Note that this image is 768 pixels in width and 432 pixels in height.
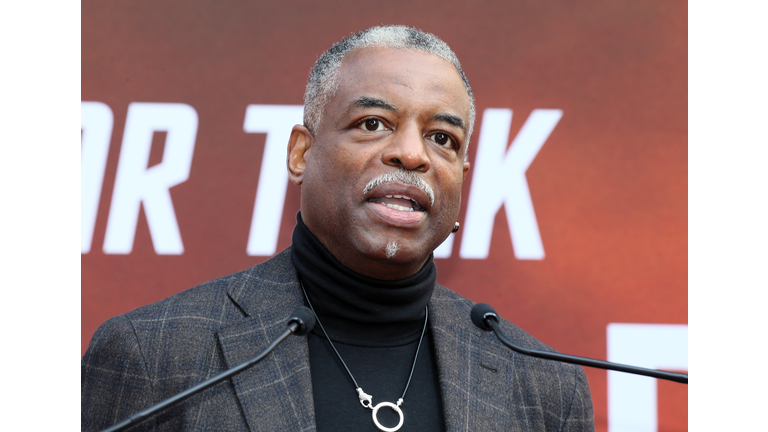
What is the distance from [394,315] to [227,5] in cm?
168

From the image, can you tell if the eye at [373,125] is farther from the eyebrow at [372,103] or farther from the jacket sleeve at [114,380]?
the jacket sleeve at [114,380]

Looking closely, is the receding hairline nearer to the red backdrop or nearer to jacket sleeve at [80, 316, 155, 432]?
jacket sleeve at [80, 316, 155, 432]

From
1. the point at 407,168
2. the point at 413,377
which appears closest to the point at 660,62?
the point at 407,168

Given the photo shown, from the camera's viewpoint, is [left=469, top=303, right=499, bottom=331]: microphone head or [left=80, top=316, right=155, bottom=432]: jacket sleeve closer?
[left=80, top=316, right=155, bottom=432]: jacket sleeve

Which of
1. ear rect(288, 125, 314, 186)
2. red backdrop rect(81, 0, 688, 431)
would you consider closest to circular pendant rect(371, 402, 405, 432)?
ear rect(288, 125, 314, 186)

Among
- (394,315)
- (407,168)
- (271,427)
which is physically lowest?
(271,427)

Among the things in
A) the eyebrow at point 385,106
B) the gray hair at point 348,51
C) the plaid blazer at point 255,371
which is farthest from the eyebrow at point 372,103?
the plaid blazer at point 255,371

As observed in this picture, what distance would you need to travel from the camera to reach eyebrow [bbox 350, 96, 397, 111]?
1617mm

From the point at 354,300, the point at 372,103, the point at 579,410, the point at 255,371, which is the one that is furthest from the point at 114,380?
the point at 579,410

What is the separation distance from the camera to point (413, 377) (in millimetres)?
1617

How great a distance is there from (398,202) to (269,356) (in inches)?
18.7

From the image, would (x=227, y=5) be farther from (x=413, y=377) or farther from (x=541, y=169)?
(x=413, y=377)

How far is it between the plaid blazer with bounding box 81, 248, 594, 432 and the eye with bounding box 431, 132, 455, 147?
0.46m

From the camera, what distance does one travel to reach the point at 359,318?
163 centimetres
